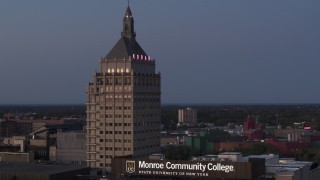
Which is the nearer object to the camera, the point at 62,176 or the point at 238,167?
the point at 238,167

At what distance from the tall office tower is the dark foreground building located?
32500mm

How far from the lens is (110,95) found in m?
138

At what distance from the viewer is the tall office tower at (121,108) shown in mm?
136375

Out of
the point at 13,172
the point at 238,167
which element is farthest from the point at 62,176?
the point at 238,167

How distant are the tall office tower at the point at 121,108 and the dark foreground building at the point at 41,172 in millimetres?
32500

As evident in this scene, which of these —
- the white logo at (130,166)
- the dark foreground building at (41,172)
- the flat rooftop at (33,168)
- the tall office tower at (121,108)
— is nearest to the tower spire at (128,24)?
the tall office tower at (121,108)

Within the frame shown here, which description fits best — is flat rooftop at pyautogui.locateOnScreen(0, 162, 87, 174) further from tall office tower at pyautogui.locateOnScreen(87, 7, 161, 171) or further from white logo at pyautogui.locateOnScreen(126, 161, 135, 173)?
tall office tower at pyautogui.locateOnScreen(87, 7, 161, 171)

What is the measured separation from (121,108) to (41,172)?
41.3 metres

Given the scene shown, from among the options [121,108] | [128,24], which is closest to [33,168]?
[121,108]

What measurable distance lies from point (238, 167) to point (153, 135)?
5523 cm

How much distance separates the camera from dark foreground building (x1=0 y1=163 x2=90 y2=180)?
96000 millimetres

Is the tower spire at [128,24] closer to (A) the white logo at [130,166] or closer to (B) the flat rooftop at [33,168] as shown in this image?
(B) the flat rooftop at [33,168]

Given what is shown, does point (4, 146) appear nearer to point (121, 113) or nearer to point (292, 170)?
point (121, 113)

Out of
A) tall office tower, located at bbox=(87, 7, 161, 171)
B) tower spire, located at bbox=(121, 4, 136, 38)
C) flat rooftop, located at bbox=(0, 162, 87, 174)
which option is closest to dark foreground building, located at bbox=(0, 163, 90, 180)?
flat rooftop, located at bbox=(0, 162, 87, 174)
